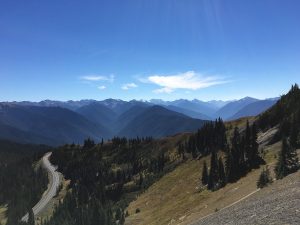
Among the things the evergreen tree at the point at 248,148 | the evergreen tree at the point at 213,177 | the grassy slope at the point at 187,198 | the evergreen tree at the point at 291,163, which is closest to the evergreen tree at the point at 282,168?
the evergreen tree at the point at 291,163

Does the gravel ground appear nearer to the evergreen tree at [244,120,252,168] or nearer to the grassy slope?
the grassy slope

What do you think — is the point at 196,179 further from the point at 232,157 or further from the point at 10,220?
the point at 10,220

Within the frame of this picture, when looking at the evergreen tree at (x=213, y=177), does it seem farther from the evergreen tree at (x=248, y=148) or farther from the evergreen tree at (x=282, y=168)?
the evergreen tree at (x=282, y=168)

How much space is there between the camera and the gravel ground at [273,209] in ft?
110

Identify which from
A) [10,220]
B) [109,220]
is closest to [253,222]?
[109,220]

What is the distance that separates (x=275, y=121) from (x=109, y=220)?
57493mm

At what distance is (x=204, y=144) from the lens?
164125mm

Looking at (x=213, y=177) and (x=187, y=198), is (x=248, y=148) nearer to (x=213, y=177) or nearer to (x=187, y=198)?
(x=213, y=177)

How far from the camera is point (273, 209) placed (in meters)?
37.5

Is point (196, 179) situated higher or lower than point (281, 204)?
lower

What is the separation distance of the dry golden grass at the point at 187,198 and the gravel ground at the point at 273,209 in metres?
11.0

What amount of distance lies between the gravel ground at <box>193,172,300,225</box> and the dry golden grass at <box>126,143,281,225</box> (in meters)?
11.0

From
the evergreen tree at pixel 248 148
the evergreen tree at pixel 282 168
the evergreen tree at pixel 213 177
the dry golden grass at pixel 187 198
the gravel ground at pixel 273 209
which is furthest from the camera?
the evergreen tree at pixel 213 177

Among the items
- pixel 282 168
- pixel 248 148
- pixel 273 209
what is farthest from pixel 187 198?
pixel 273 209
